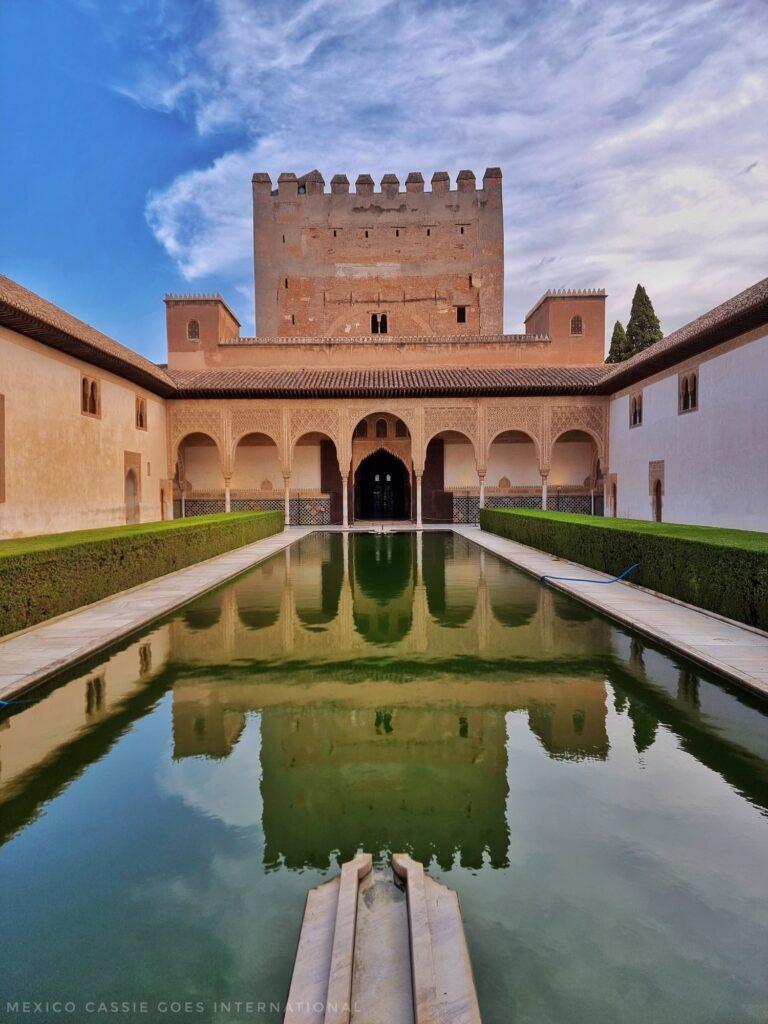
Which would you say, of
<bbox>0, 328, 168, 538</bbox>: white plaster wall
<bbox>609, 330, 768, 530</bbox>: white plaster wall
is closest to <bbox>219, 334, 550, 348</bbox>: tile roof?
<bbox>0, 328, 168, 538</bbox>: white plaster wall

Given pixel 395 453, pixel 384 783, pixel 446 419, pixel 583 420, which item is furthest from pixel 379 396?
pixel 384 783

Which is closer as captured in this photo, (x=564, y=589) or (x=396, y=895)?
(x=396, y=895)

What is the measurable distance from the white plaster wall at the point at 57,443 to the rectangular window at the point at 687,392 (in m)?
14.4

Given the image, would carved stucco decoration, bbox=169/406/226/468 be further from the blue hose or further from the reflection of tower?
the reflection of tower

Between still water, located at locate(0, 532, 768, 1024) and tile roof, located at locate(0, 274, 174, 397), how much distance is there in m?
8.42

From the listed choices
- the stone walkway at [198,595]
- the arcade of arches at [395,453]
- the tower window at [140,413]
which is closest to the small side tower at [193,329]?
the arcade of arches at [395,453]

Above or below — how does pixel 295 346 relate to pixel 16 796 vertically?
above

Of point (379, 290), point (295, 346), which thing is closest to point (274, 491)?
point (295, 346)

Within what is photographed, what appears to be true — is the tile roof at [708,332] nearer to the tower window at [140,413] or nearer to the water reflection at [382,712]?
the water reflection at [382,712]

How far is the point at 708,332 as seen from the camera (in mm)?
12922

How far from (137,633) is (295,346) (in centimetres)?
1957

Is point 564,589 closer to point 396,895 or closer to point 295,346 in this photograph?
point 396,895

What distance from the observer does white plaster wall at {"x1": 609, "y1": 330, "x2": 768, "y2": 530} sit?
11.8 metres

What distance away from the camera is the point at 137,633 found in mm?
6121
